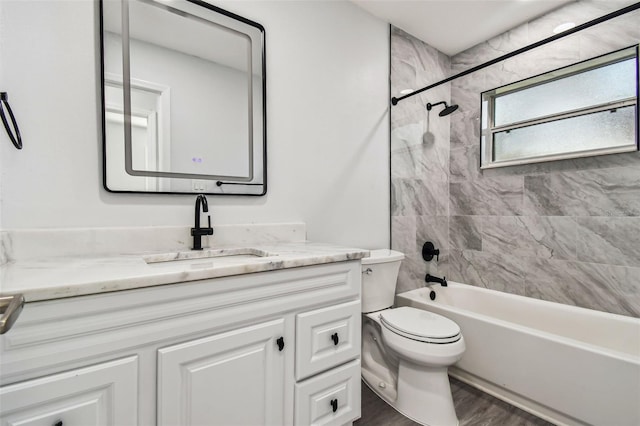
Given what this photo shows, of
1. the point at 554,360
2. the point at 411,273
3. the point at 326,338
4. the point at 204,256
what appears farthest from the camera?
the point at 411,273

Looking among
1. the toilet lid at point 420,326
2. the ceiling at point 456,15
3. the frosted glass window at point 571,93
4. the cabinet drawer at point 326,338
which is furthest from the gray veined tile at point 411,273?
the ceiling at point 456,15

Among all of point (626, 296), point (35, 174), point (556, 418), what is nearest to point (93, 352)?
point (35, 174)

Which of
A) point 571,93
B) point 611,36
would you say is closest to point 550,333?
point 571,93

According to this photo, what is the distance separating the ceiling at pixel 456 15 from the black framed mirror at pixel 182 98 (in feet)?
3.43

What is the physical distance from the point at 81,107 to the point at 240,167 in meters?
0.67

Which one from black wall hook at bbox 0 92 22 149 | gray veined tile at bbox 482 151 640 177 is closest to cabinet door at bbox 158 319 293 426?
black wall hook at bbox 0 92 22 149

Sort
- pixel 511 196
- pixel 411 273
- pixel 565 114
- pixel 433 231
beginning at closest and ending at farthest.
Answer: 1. pixel 565 114
2. pixel 511 196
3. pixel 411 273
4. pixel 433 231

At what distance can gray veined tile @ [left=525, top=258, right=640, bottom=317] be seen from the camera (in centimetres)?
175

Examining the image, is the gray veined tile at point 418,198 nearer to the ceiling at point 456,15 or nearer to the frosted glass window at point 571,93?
the frosted glass window at point 571,93

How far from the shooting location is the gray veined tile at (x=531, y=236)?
6.51 ft

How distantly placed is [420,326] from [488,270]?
1.17 meters

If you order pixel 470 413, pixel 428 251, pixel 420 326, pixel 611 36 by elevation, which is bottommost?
pixel 470 413

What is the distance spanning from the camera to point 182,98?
138 centimetres

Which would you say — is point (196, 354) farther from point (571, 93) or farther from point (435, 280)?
point (571, 93)
